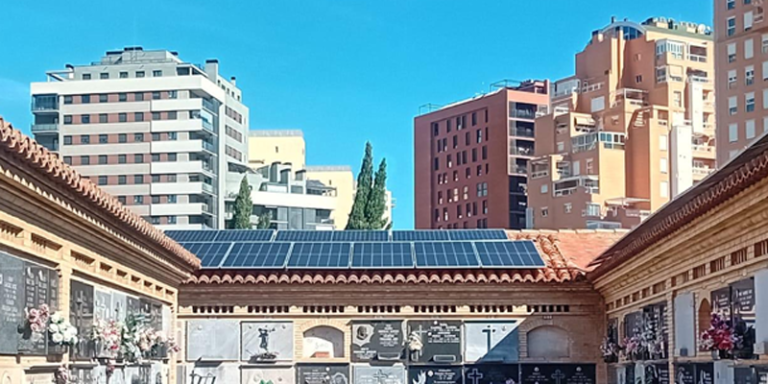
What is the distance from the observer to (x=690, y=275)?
21.2 m

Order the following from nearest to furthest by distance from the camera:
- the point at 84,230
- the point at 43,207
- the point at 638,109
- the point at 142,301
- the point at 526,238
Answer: the point at 43,207, the point at 84,230, the point at 142,301, the point at 526,238, the point at 638,109

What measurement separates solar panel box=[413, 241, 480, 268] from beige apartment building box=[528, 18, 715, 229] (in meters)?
62.7

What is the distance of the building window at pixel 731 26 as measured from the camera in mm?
87119

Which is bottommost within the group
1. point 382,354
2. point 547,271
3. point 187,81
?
point 382,354

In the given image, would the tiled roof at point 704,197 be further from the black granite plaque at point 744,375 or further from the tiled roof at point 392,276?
the tiled roof at point 392,276

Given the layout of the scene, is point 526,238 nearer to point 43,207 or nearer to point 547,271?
point 547,271

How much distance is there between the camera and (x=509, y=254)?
32.0 meters

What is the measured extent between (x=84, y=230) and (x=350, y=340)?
12.4 meters

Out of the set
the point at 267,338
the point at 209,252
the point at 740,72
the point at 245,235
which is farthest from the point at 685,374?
the point at 740,72

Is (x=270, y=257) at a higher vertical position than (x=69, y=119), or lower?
lower

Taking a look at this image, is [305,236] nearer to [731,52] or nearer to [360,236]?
[360,236]

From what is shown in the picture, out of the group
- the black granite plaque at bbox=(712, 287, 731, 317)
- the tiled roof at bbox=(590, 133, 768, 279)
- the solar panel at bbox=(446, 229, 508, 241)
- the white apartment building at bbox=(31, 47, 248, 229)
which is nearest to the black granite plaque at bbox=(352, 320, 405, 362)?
the solar panel at bbox=(446, 229, 508, 241)

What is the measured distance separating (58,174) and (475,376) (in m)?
17.0

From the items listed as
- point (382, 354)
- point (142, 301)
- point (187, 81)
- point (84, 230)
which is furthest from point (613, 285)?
point (187, 81)
